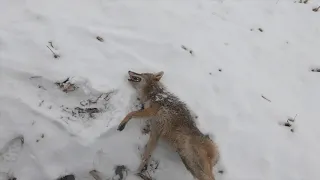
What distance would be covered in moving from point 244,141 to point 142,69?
1392mm

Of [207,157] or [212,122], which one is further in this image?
[212,122]

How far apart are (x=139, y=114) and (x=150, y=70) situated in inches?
29.1

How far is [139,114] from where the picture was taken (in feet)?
13.4

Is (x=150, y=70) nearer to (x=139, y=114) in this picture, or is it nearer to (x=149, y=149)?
(x=139, y=114)

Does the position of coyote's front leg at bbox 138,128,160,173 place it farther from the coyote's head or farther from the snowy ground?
the coyote's head

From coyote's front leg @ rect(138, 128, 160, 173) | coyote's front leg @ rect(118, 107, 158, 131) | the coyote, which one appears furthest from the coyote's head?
coyote's front leg @ rect(138, 128, 160, 173)

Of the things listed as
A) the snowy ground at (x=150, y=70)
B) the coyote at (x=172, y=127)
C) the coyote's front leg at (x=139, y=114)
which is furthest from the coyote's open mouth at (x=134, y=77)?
the coyote's front leg at (x=139, y=114)

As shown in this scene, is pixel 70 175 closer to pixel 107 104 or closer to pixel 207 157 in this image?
pixel 107 104

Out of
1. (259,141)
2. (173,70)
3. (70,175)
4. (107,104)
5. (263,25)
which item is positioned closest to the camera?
(70,175)

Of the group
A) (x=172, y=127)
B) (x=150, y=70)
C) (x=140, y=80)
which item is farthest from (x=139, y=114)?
(x=150, y=70)

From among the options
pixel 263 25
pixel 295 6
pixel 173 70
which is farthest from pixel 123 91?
pixel 295 6

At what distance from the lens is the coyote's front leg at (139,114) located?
4016mm

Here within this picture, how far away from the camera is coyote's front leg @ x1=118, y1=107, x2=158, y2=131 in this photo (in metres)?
4.02

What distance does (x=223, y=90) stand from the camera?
15.7 ft
